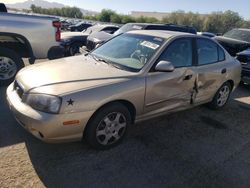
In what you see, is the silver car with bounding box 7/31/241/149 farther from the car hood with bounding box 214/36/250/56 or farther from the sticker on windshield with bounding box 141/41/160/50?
the car hood with bounding box 214/36/250/56

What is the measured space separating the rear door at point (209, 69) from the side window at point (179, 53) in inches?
9.3

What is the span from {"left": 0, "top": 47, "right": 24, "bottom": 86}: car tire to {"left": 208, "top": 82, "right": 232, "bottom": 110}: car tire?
415 cm

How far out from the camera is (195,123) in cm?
500

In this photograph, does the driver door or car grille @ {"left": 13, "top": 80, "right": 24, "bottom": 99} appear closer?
car grille @ {"left": 13, "top": 80, "right": 24, "bottom": 99}

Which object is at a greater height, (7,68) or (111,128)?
(7,68)

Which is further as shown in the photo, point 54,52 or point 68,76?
point 54,52

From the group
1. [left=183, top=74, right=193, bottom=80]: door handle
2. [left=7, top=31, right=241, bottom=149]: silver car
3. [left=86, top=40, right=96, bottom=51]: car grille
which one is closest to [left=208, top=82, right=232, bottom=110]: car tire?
[left=7, top=31, right=241, bottom=149]: silver car

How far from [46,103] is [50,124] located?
0.81 feet

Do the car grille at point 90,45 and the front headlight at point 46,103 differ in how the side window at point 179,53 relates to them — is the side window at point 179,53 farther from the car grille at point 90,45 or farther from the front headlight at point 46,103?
the car grille at point 90,45

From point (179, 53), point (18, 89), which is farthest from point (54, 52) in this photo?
point (179, 53)

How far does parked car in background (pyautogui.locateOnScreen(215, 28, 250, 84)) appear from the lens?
8127 millimetres

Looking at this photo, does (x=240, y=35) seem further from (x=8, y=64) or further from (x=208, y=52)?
(x=8, y=64)

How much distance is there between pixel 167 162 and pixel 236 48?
29.4 feet

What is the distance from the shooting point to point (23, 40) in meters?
6.05
